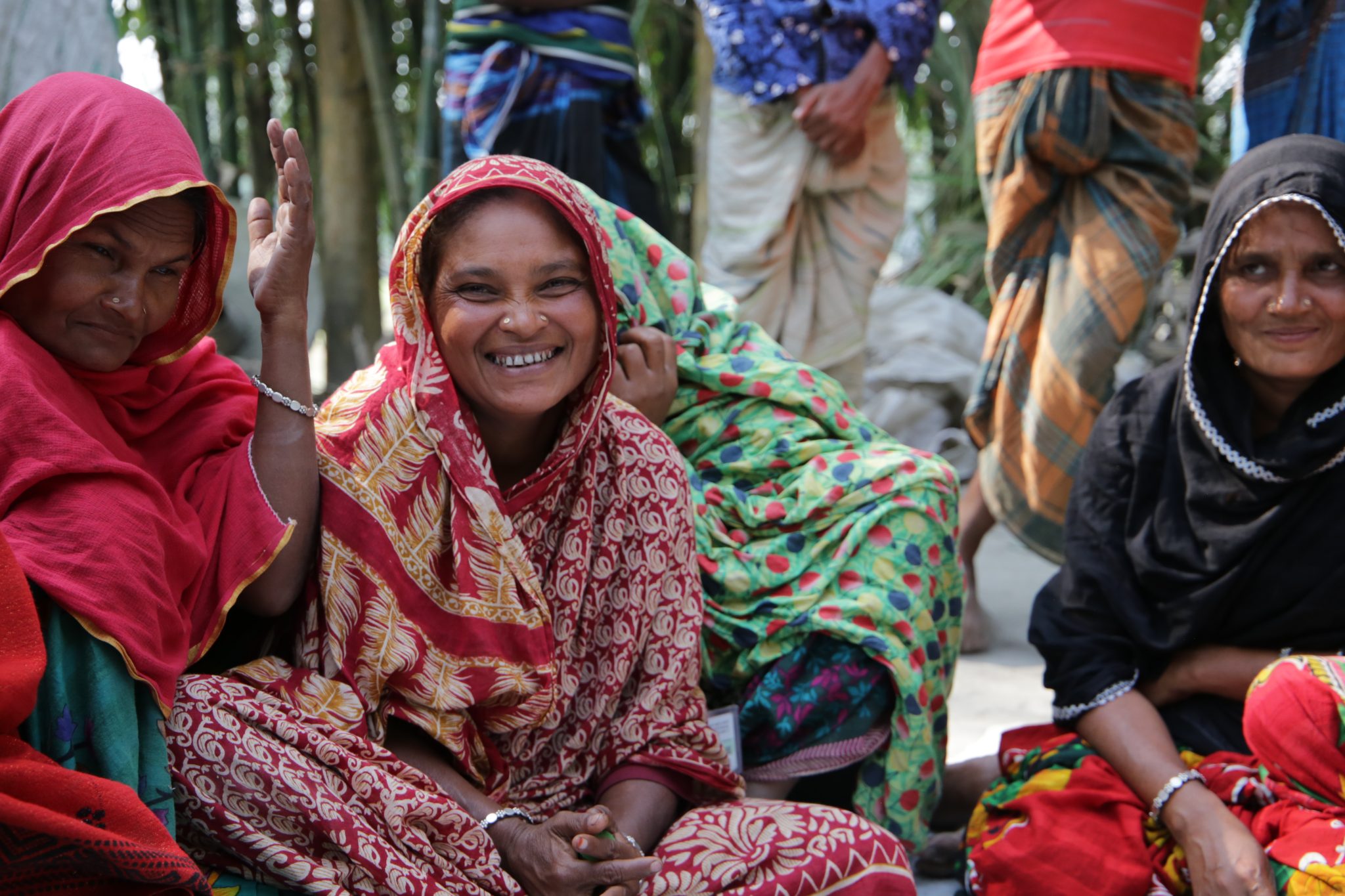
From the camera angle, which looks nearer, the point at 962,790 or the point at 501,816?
the point at 501,816

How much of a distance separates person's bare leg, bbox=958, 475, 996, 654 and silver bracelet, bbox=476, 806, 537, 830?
1978mm

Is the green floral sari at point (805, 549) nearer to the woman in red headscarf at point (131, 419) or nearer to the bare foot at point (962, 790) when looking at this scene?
the bare foot at point (962, 790)

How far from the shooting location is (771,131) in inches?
161

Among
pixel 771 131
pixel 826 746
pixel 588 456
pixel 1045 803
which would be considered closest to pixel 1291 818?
pixel 1045 803

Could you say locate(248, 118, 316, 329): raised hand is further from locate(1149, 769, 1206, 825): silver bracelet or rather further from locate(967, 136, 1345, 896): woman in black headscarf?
locate(1149, 769, 1206, 825): silver bracelet

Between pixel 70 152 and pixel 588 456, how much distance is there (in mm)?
888

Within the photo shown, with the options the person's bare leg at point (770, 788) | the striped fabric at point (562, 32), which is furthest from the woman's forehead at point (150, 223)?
the striped fabric at point (562, 32)

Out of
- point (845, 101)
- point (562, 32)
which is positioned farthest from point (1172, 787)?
point (562, 32)

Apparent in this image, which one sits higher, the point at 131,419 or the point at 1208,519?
the point at 131,419

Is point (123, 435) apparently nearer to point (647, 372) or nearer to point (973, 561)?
point (647, 372)

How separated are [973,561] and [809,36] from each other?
1596mm

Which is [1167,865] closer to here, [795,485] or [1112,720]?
[1112,720]

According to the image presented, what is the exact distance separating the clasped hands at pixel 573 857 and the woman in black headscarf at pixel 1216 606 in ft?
2.40

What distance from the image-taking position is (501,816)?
1.94m
